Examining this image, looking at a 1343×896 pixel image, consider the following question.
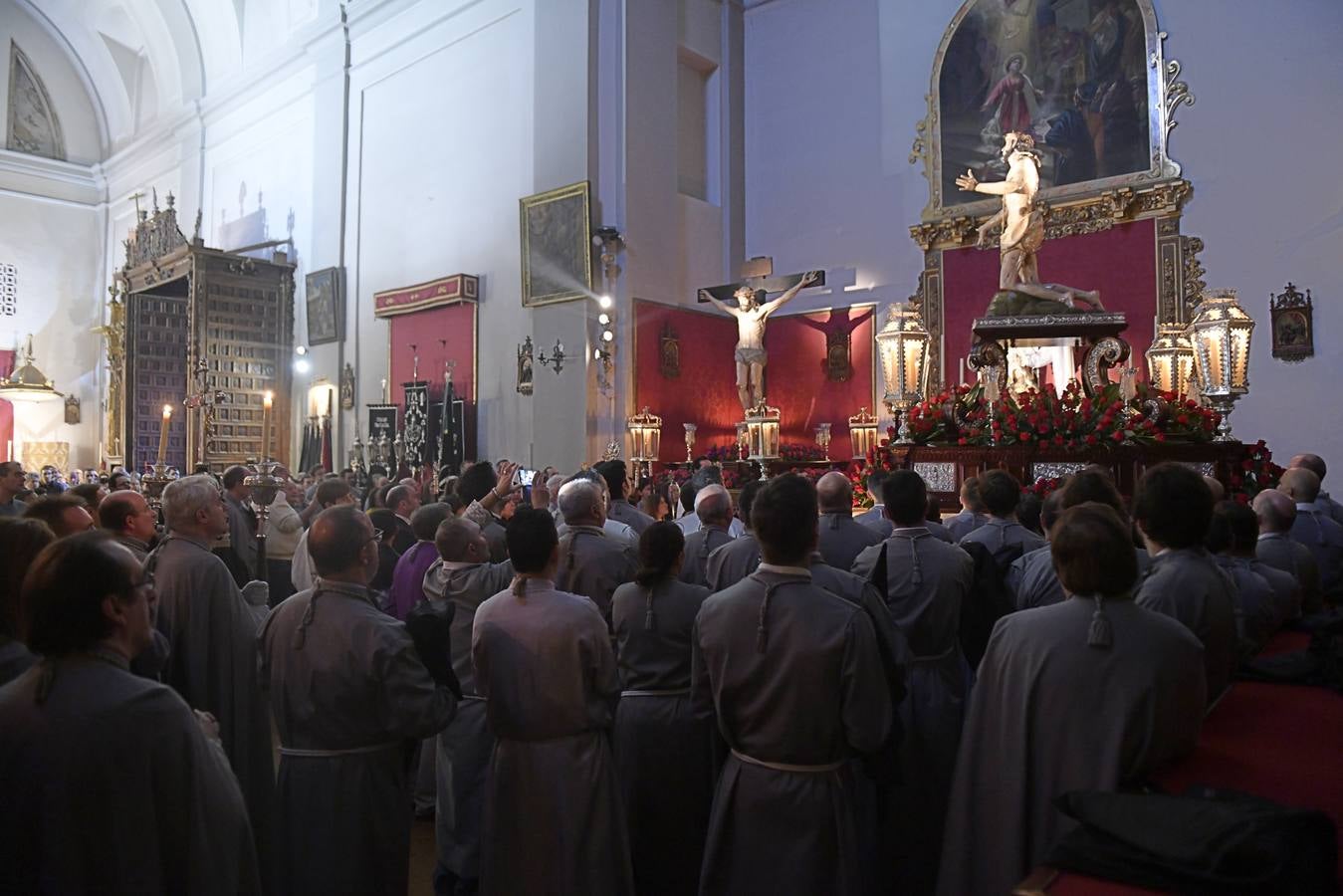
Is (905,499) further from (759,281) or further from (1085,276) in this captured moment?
(759,281)

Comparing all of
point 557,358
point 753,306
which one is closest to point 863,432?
point 753,306

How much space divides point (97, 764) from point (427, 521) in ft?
9.15

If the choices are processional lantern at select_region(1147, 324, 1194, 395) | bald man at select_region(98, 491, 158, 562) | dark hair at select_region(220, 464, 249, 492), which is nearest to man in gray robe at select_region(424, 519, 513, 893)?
bald man at select_region(98, 491, 158, 562)

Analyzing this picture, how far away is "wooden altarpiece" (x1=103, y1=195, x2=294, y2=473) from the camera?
63.0 ft

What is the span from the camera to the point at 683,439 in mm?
15859

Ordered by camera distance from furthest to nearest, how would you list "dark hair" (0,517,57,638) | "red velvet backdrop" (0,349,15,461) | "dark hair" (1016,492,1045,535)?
"red velvet backdrop" (0,349,15,461)
"dark hair" (1016,492,1045,535)
"dark hair" (0,517,57,638)

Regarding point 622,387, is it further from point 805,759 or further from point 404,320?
point 805,759

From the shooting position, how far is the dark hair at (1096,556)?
241cm

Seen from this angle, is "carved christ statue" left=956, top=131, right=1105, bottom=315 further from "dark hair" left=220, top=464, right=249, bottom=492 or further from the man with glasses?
Result: the man with glasses

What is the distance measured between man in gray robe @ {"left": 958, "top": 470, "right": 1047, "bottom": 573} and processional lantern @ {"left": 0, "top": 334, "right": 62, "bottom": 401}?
89.0 ft

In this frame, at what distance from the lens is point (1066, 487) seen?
396 cm

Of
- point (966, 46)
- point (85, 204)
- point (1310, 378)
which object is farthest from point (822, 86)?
point (85, 204)

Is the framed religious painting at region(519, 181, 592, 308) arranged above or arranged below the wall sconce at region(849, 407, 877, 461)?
above

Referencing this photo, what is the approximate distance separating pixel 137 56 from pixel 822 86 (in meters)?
21.4
